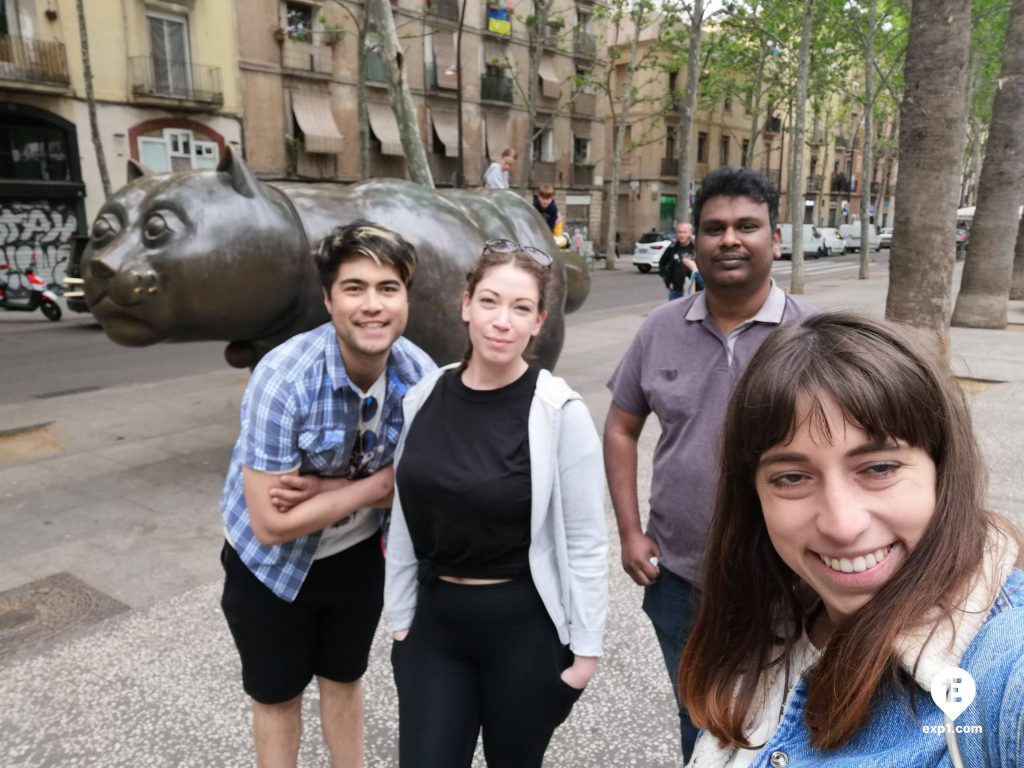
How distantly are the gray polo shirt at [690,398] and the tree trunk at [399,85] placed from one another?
21.5 ft

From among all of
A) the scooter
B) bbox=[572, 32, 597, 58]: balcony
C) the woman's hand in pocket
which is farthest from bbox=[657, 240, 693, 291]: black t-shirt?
bbox=[572, 32, 597, 58]: balcony

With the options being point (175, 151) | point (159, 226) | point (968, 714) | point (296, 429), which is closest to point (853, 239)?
point (175, 151)

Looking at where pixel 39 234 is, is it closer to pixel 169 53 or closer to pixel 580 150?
pixel 169 53

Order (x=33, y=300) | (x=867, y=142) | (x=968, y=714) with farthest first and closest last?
(x=867, y=142) → (x=33, y=300) → (x=968, y=714)

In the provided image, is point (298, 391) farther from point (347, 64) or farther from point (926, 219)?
point (347, 64)

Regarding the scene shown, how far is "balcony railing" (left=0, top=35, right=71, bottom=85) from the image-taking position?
1703 cm

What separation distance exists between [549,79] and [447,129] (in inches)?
245

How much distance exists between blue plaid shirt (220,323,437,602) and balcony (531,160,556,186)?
30.6 meters

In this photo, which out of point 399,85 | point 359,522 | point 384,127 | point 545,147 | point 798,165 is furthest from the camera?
point 545,147

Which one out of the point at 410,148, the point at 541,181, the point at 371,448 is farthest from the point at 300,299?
the point at 541,181

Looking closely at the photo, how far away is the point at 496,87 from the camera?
29.0m

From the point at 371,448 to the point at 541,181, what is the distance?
31.1m

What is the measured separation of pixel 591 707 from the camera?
2812mm

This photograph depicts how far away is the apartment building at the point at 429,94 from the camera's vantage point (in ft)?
73.1
